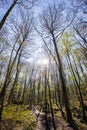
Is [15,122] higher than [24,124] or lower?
higher

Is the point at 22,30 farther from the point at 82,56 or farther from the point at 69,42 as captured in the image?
the point at 82,56

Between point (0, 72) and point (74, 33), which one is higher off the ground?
point (74, 33)

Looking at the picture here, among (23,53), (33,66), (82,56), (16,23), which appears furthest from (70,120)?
(33,66)

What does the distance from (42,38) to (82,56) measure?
1070cm

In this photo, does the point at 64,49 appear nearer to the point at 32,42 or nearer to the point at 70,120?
the point at 32,42

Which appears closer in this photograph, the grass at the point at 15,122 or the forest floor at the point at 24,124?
the grass at the point at 15,122

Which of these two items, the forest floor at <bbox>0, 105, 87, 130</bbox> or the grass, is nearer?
the grass

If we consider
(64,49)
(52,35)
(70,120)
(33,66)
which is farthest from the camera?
(33,66)

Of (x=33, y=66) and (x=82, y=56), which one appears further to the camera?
(x=33, y=66)

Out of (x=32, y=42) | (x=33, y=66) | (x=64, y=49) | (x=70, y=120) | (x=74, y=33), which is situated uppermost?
(x=33, y=66)

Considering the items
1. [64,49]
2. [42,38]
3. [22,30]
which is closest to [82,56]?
[64,49]

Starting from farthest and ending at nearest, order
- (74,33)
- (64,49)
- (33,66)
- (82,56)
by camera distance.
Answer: (33,66) < (82,56) < (64,49) < (74,33)

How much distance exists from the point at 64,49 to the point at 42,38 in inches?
201

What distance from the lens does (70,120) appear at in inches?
364
